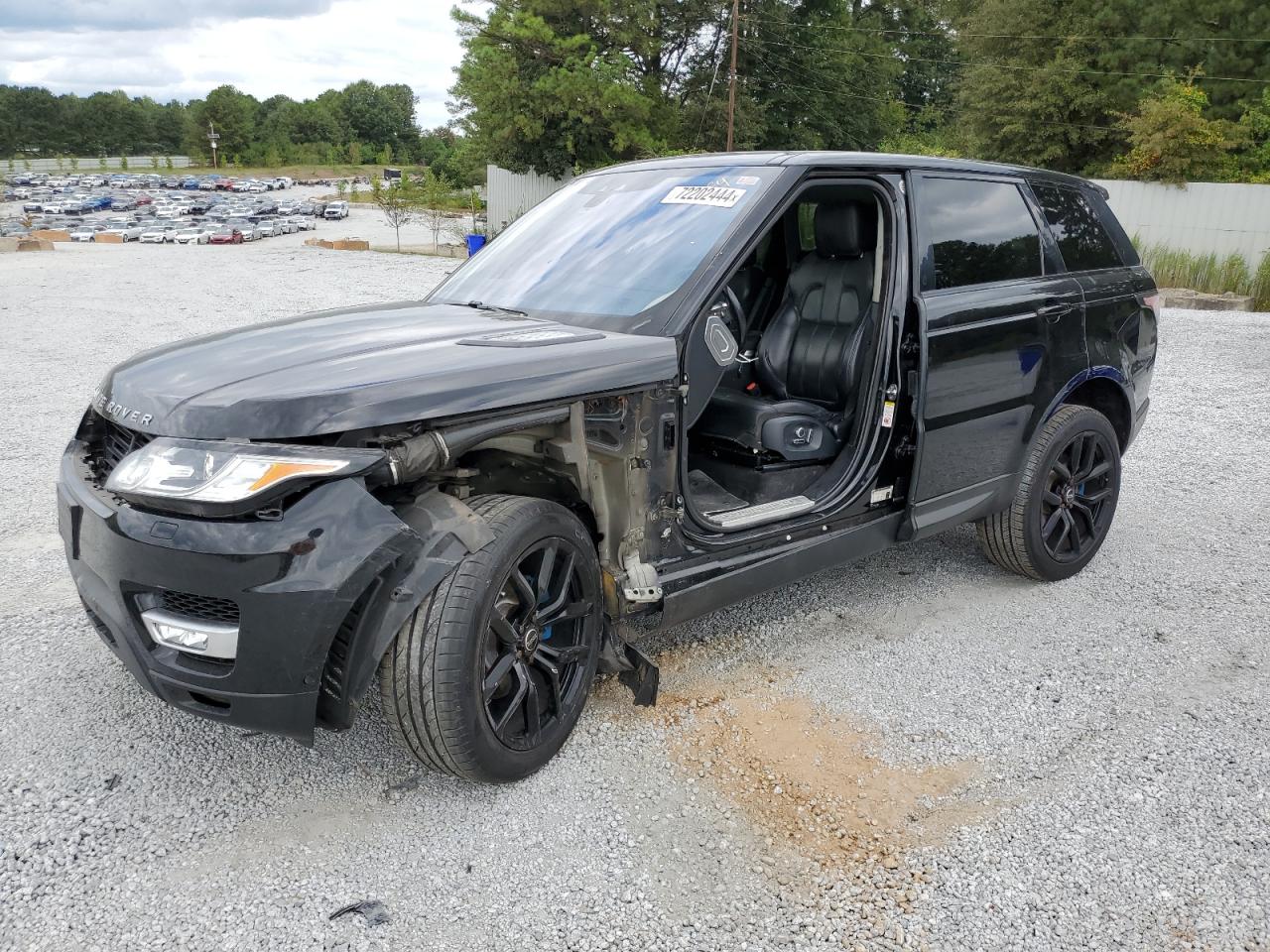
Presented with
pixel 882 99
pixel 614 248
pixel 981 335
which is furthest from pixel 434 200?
pixel 981 335

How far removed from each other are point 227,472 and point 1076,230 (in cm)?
398

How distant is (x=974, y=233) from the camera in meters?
4.02

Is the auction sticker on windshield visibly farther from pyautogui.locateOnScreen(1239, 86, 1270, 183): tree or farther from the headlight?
pyautogui.locateOnScreen(1239, 86, 1270, 183): tree

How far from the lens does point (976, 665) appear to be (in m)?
3.75

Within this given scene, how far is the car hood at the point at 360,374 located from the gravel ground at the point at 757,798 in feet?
3.68

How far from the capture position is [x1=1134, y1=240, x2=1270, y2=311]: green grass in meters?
16.9

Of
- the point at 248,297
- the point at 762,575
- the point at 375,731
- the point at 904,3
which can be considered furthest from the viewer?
the point at 904,3

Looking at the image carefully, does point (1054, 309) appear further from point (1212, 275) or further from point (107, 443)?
point (1212, 275)

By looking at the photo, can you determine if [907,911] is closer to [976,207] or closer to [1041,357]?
[1041,357]

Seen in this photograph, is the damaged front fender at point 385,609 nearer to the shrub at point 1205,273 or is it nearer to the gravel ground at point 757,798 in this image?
the gravel ground at point 757,798

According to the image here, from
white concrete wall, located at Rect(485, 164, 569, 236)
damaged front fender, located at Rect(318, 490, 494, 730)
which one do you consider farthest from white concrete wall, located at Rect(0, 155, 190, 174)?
damaged front fender, located at Rect(318, 490, 494, 730)

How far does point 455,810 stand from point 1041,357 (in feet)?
10.0

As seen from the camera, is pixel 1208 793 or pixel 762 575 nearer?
pixel 1208 793

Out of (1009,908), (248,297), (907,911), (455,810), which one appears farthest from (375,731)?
(248,297)
